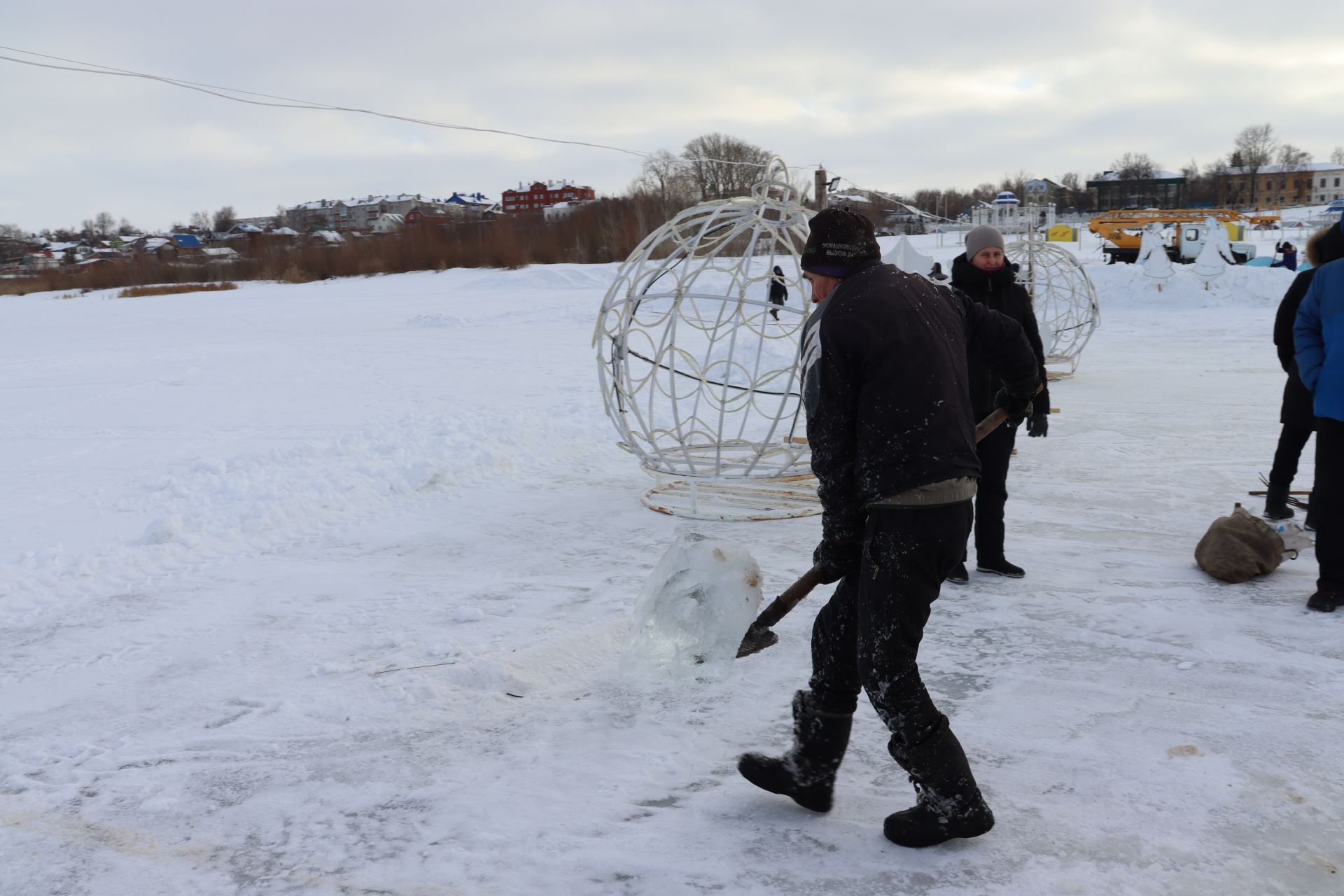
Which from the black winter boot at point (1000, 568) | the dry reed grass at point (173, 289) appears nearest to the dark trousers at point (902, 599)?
the black winter boot at point (1000, 568)

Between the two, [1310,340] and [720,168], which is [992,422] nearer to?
[1310,340]

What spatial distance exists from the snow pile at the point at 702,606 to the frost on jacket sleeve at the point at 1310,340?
9.74 ft

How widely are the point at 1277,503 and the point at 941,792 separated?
13.5ft

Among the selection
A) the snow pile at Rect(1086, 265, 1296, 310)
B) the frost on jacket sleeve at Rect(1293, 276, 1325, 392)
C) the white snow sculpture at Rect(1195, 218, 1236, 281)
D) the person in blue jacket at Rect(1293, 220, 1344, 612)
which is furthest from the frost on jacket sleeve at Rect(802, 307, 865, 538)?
the white snow sculpture at Rect(1195, 218, 1236, 281)

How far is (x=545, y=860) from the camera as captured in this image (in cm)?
255

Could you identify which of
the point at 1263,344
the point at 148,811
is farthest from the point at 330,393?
the point at 1263,344

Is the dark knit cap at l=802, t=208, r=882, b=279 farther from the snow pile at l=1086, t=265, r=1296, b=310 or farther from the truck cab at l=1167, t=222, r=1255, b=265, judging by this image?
the truck cab at l=1167, t=222, r=1255, b=265

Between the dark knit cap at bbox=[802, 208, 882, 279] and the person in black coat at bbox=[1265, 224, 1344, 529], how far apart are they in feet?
10.5

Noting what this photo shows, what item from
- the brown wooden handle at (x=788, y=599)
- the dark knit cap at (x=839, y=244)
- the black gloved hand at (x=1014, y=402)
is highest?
the dark knit cap at (x=839, y=244)

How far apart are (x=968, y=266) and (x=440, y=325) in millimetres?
16889

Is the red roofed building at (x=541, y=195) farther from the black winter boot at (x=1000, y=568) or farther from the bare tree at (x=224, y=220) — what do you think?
the black winter boot at (x=1000, y=568)

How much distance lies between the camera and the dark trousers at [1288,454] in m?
5.25

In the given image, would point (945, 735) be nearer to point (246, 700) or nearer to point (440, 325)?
point (246, 700)

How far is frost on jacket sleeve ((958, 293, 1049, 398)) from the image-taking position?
306 centimetres
